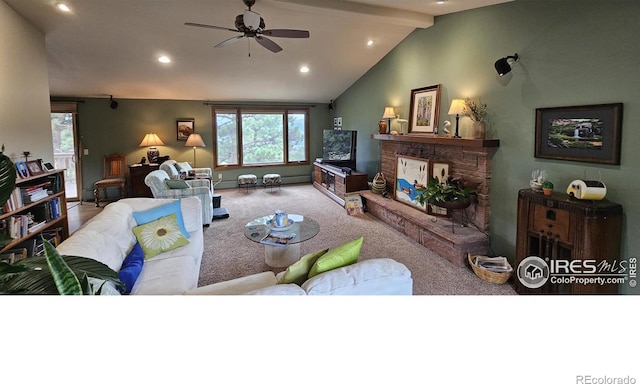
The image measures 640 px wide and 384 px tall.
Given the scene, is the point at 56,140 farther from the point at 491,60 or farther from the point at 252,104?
the point at 491,60

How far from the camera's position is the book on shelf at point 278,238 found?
9.84 ft

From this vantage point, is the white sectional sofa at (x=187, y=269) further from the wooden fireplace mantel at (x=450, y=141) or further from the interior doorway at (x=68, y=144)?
the interior doorway at (x=68, y=144)

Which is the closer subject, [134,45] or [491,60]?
[491,60]

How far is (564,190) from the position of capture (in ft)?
9.04

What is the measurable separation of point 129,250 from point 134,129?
517cm

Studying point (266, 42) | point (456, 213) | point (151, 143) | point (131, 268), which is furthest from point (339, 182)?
point (131, 268)

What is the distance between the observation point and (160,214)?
113 inches

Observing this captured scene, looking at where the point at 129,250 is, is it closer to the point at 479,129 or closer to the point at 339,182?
the point at 479,129

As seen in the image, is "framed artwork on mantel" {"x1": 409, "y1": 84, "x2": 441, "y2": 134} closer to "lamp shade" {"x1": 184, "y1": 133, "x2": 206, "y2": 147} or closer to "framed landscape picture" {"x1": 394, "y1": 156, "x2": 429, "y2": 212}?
"framed landscape picture" {"x1": 394, "y1": 156, "x2": 429, "y2": 212}

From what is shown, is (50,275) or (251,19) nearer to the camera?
(50,275)

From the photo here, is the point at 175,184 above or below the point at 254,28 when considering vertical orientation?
below

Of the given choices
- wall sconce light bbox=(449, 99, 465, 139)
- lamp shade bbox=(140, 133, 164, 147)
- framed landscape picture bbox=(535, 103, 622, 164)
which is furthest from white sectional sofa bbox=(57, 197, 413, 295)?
lamp shade bbox=(140, 133, 164, 147)
